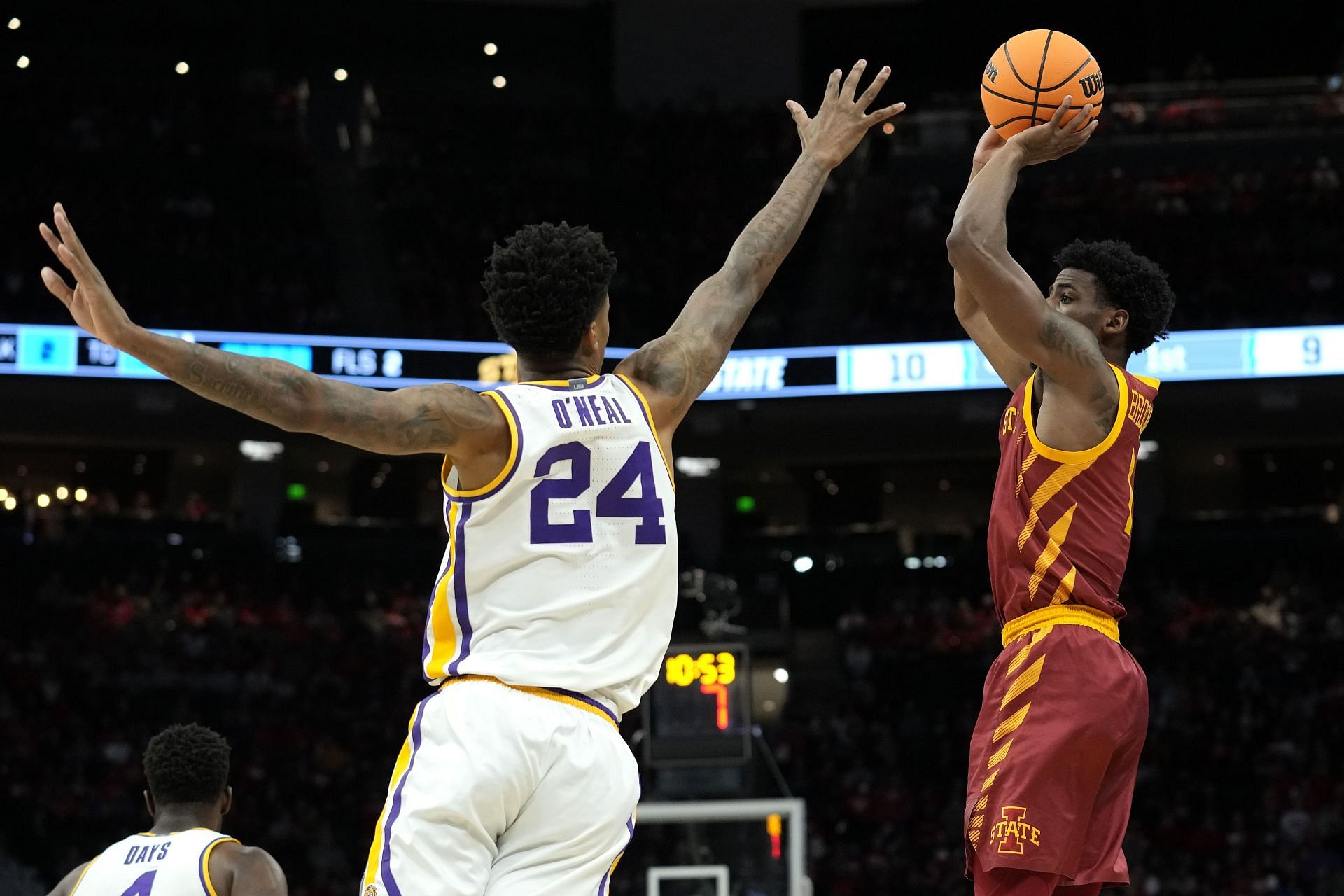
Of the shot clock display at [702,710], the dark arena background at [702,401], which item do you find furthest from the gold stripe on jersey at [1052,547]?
the dark arena background at [702,401]

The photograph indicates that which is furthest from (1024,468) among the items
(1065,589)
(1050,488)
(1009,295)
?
(1009,295)

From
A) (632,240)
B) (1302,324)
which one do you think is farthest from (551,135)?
(1302,324)

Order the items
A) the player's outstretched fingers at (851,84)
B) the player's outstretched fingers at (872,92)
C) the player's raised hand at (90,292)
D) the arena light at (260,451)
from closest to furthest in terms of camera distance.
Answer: the player's raised hand at (90,292)
the player's outstretched fingers at (872,92)
the player's outstretched fingers at (851,84)
the arena light at (260,451)

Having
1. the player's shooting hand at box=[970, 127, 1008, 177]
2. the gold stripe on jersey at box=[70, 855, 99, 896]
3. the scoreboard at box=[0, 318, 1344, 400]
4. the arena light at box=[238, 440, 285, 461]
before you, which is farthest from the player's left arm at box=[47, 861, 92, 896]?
the arena light at box=[238, 440, 285, 461]

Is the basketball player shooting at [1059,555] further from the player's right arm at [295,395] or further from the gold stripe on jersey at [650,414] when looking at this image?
the player's right arm at [295,395]

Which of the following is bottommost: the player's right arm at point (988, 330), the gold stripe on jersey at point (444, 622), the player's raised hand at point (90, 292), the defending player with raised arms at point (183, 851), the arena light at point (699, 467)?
the defending player with raised arms at point (183, 851)

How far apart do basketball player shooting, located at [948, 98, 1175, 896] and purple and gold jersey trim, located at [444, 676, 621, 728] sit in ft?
3.28

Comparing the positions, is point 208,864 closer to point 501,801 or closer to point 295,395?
point 501,801

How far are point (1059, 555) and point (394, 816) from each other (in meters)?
1.73

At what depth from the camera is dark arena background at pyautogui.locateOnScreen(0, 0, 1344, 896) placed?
53.7 ft

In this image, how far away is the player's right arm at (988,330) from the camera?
14.2 ft

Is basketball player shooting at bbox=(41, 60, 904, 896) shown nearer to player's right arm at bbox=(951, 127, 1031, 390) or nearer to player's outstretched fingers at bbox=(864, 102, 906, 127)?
player's outstretched fingers at bbox=(864, 102, 906, 127)

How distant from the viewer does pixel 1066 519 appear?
12.6 ft

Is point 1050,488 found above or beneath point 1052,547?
above
